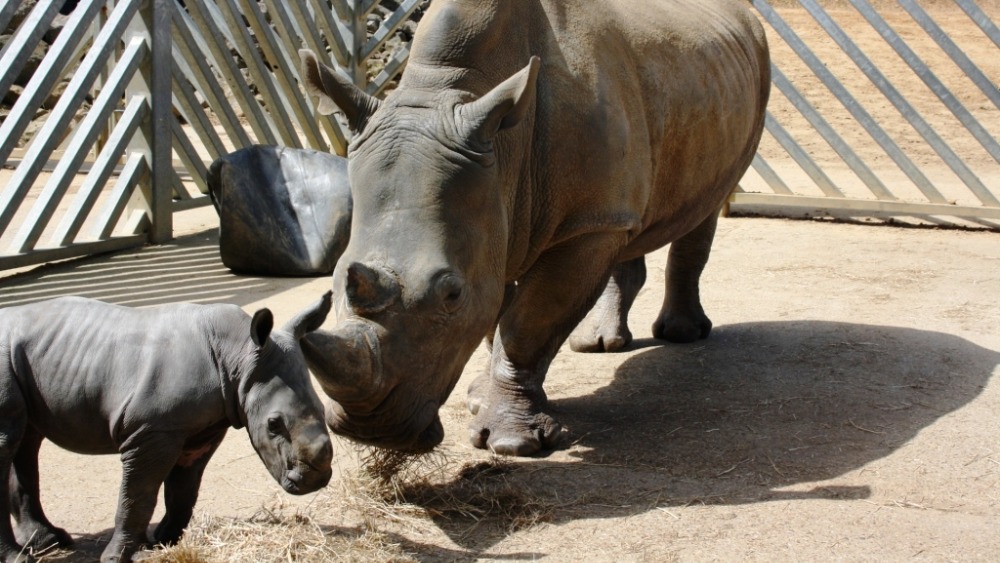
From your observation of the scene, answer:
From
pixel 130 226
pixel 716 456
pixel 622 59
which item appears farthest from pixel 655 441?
pixel 130 226

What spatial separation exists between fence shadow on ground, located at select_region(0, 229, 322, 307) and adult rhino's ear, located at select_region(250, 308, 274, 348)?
380 centimetres

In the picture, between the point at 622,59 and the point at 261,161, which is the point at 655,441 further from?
the point at 261,161

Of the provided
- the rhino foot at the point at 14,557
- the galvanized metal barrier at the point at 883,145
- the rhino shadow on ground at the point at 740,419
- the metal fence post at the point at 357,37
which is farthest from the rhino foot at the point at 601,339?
the metal fence post at the point at 357,37

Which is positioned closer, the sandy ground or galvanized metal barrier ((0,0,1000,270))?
the sandy ground

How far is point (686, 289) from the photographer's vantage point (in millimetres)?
6363

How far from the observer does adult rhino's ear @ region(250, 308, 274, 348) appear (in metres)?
3.15

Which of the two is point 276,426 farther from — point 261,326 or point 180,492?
point 180,492

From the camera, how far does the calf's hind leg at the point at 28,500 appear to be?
3383 mm

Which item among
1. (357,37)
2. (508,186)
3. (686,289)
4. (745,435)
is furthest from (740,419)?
(357,37)

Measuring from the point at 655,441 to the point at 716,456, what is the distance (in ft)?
0.92

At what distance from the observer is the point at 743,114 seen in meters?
5.65

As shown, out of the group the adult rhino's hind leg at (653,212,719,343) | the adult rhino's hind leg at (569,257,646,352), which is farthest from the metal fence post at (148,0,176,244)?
the adult rhino's hind leg at (653,212,719,343)

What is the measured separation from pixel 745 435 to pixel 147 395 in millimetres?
2562

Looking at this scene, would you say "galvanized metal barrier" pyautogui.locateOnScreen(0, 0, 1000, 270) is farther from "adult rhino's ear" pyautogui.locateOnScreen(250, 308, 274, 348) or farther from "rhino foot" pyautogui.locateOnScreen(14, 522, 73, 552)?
"adult rhino's ear" pyautogui.locateOnScreen(250, 308, 274, 348)
